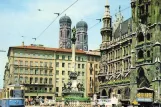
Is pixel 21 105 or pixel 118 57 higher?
pixel 118 57

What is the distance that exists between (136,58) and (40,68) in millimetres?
40761

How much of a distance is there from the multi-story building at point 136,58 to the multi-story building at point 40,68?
2104 cm

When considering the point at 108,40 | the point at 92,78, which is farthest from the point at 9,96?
the point at 92,78

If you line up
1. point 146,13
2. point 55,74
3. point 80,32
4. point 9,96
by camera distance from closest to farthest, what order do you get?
1. point 9,96
2. point 146,13
3. point 55,74
4. point 80,32

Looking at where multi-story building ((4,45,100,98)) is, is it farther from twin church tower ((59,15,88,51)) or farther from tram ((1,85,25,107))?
twin church tower ((59,15,88,51))

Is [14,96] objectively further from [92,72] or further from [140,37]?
[92,72]

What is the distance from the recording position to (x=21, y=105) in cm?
3972

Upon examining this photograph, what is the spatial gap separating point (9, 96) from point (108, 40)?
51.6 metres

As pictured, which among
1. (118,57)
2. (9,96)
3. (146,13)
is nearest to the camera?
(9,96)

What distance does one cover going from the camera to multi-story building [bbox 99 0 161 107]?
202 feet

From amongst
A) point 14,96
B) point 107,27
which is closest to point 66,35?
point 107,27

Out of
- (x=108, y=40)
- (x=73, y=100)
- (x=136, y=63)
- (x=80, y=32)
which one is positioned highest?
(x=80, y=32)

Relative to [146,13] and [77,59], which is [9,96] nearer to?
[146,13]

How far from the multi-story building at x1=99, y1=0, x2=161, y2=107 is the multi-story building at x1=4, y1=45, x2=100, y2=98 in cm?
2104
